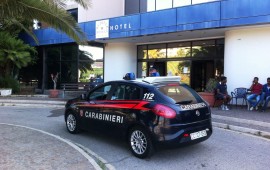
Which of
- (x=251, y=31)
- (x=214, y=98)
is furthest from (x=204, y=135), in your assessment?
(x=251, y=31)

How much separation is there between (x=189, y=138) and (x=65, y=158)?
98.1 inches

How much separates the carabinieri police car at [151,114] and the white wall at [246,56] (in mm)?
7229

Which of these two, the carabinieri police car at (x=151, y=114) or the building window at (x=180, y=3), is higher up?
the building window at (x=180, y=3)

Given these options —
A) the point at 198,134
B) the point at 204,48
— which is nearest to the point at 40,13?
the point at 198,134

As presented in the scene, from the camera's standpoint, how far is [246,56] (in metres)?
12.8

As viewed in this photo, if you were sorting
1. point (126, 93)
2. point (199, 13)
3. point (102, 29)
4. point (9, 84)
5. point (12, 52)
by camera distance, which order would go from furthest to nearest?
point (9, 84) < point (12, 52) < point (102, 29) < point (199, 13) < point (126, 93)

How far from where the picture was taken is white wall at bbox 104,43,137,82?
18.7 metres

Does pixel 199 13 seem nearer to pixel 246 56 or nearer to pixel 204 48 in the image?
pixel 246 56

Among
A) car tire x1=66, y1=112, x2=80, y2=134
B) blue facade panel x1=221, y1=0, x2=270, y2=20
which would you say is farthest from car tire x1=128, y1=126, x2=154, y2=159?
blue facade panel x1=221, y1=0, x2=270, y2=20

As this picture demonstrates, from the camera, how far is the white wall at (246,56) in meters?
12.4

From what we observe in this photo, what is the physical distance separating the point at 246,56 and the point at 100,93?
26.3 ft

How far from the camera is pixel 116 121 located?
21.5 feet

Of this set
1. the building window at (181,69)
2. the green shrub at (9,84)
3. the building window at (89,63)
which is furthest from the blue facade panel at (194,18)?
the green shrub at (9,84)

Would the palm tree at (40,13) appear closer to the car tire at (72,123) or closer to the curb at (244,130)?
the car tire at (72,123)
